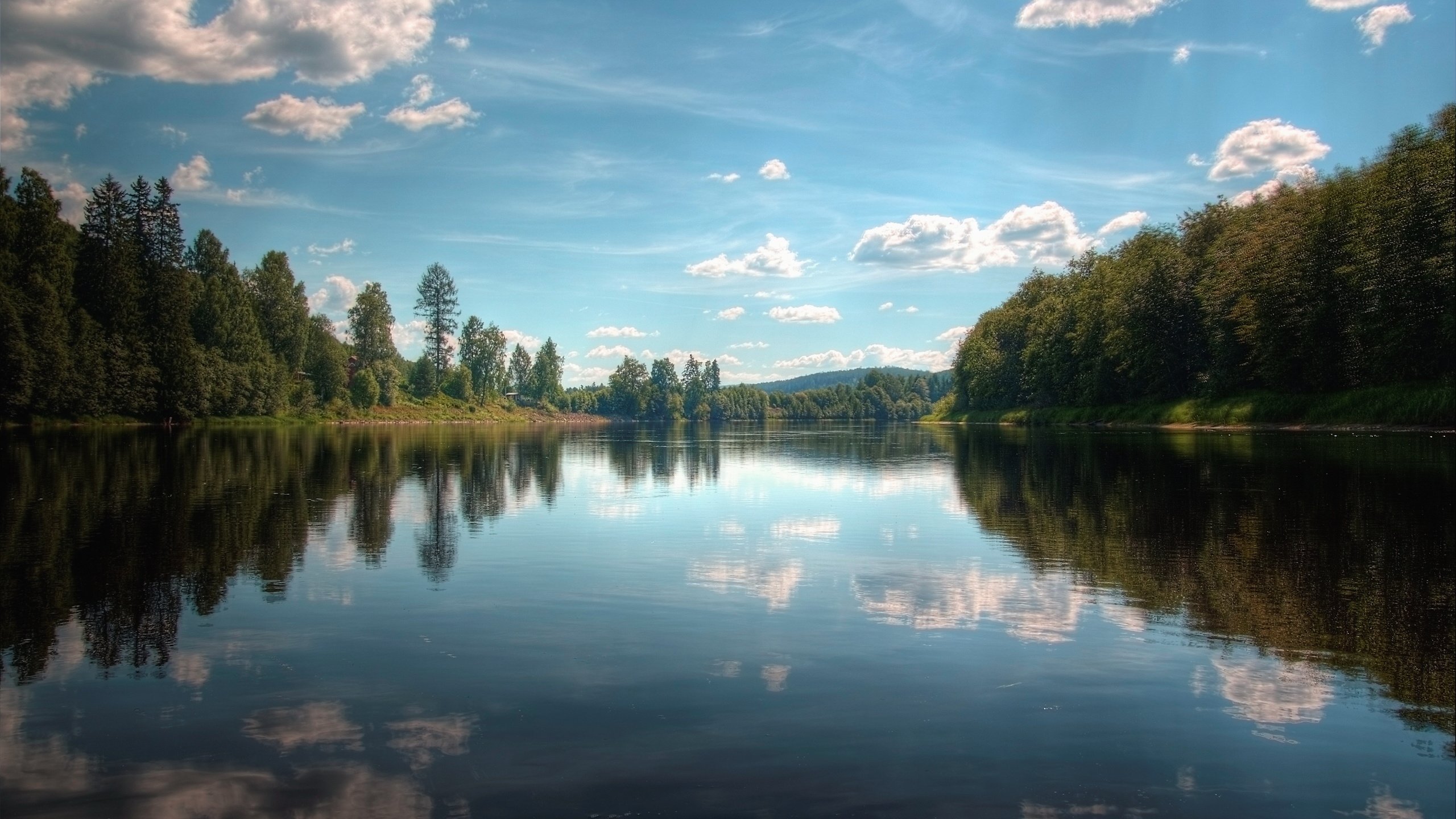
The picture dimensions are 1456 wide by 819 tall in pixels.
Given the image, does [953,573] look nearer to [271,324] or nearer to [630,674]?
[630,674]

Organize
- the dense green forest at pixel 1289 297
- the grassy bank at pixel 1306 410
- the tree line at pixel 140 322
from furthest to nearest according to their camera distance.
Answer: the tree line at pixel 140 322
the dense green forest at pixel 1289 297
the grassy bank at pixel 1306 410

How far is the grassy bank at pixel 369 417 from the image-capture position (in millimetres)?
81688

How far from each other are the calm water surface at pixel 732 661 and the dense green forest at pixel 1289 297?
143 feet

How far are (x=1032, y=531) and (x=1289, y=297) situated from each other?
2371 inches

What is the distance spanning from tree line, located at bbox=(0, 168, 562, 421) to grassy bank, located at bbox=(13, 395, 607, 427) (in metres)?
0.83

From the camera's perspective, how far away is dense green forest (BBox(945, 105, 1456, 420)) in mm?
54000

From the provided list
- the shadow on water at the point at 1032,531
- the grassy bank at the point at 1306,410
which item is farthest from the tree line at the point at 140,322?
the grassy bank at the point at 1306,410

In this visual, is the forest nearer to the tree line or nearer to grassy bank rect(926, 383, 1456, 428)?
the tree line

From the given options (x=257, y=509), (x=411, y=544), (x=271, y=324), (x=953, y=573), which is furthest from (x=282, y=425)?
(x=953, y=573)

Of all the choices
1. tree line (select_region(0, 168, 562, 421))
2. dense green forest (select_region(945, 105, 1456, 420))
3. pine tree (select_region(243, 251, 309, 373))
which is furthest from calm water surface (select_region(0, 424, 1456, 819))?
pine tree (select_region(243, 251, 309, 373))

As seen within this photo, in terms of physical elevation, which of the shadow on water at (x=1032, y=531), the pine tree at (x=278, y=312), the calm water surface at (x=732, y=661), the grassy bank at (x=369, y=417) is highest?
the pine tree at (x=278, y=312)

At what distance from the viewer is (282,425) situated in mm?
105188

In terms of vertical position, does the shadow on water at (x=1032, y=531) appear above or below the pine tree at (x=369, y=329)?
below

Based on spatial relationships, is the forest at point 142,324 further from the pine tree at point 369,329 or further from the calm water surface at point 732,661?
the calm water surface at point 732,661
